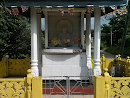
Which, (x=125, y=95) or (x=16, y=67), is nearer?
(x=125, y=95)

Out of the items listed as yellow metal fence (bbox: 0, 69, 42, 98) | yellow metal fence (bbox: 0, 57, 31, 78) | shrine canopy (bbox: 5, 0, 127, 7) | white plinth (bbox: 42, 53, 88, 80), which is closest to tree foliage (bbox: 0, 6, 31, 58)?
yellow metal fence (bbox: 0, 57, 31, 78)

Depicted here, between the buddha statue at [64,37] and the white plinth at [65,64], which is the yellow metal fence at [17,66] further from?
the buddha statue at [64,37]

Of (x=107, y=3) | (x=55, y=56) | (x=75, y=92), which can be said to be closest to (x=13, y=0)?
(x=55, y=56)

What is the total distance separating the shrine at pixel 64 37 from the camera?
5715 mm

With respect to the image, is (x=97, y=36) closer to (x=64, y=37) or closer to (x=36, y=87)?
(x=64, y=37)

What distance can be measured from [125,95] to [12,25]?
37.6 feet

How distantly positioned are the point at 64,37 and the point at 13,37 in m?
7.68

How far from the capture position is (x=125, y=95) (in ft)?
13.9

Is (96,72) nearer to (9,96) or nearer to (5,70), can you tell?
(9,96)

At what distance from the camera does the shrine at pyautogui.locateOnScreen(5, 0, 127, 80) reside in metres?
5.71

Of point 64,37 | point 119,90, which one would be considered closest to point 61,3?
point 64,37

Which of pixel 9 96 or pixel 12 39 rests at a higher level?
pixel 12 39

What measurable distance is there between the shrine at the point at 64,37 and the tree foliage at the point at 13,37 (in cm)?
616

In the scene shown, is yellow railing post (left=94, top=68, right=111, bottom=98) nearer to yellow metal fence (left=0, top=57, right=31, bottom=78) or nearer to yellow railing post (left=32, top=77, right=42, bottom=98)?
yellow railing post (left=32, top=77, right=42, bottom=98)
